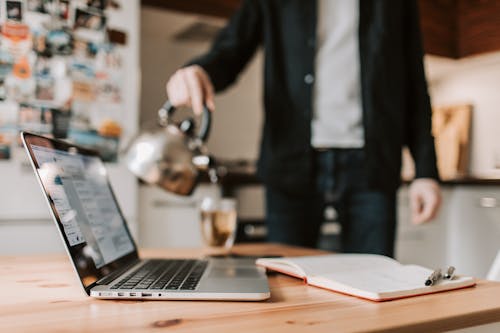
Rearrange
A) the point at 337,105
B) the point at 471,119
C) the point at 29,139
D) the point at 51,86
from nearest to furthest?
the point at 29,139 → the point at 337,105 → the point at 51,86 → the point at 471,119

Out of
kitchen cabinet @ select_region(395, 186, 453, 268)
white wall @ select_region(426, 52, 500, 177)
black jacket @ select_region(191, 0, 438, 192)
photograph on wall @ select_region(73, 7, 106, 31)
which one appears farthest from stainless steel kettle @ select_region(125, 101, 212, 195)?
kitchen cabinet @ select_region(395, 186, 453, 268)

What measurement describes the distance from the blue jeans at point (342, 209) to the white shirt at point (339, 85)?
38 mm

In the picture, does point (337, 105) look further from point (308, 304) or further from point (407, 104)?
point (308, 304)

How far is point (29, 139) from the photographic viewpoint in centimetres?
61

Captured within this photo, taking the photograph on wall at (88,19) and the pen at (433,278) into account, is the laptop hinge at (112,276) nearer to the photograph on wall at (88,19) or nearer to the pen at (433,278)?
the pen at (433,278)

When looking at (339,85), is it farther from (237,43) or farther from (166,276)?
(166,276)

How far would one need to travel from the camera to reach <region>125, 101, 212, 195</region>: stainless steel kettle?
924 mm

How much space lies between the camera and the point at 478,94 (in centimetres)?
305

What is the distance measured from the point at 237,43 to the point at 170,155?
49 cm

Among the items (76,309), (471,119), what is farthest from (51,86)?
(471,119)

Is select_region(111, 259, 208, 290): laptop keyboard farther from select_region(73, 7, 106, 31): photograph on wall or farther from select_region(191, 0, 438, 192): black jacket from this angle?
select_region(73, 7, 106, 31): photograph on wall

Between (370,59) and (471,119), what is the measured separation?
6.77 ft

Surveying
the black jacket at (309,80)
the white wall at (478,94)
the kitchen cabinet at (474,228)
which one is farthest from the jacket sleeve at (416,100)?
the kitchen cabinet at (474,228)

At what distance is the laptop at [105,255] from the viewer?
0.55m
